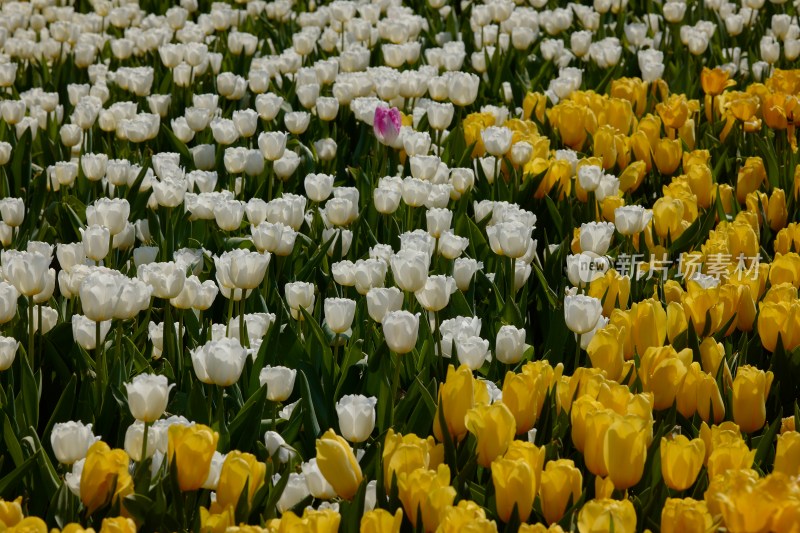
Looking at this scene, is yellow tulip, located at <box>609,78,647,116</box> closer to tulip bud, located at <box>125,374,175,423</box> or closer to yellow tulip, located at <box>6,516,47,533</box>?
tulip bud, located at <box>125,374,175,423</box>

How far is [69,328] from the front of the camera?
2.73 m

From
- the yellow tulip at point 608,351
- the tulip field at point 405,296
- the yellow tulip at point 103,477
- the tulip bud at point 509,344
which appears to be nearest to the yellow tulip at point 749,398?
the tulip field at point 405,296

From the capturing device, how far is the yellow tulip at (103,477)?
1.90 metres

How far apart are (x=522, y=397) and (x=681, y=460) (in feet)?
1.08

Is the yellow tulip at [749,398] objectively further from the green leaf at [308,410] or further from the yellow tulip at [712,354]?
the green leaf at [308,410]

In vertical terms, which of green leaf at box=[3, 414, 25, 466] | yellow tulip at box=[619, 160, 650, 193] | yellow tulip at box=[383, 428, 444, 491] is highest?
yellow tulip at box=[383, 428, 444, 491]

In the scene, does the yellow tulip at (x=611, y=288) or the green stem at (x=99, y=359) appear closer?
the green stem at (x=99, y=359)

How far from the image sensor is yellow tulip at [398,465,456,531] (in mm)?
1821

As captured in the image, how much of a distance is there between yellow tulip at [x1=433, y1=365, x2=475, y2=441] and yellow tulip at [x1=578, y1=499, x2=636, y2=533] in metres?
0.40

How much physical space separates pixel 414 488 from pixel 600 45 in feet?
12.2

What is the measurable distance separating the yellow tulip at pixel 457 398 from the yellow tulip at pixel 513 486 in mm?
207

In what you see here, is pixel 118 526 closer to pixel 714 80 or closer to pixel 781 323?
pixel 781 323


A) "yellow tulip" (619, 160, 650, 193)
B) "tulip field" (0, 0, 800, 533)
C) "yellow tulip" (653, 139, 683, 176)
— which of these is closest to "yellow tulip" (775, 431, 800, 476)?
"tulip field" (0, 0, 800, 533)

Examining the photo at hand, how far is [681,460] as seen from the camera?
1.94 meters
